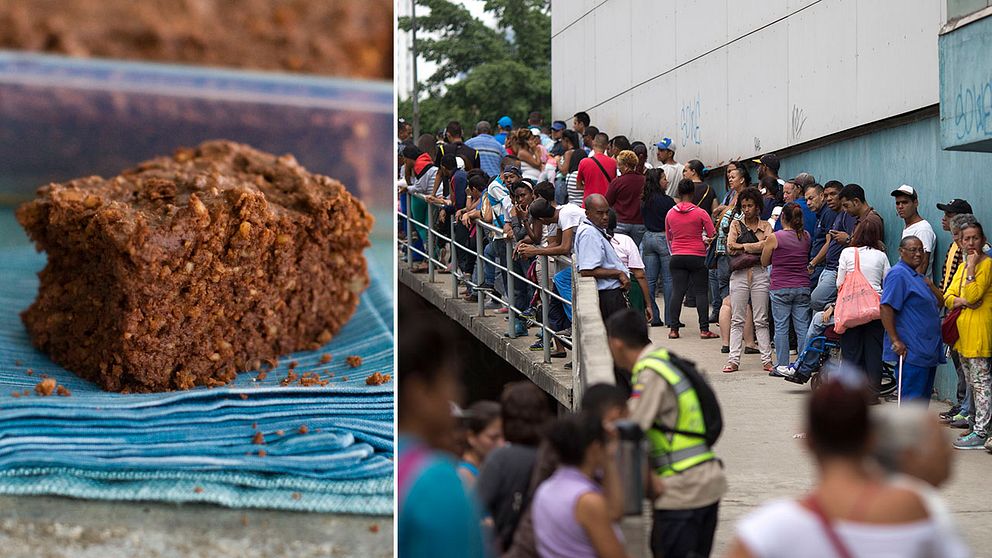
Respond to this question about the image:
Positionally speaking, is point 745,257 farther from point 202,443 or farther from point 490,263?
point 202,443

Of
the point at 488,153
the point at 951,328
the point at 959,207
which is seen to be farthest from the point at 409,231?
the point at 951,328

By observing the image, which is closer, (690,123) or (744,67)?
(744,67)

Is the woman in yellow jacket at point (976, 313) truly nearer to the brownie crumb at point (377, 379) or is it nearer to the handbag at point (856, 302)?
the handbag at point (856, 302)

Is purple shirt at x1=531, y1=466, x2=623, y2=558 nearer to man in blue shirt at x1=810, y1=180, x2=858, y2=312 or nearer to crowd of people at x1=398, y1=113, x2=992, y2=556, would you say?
crowd of people at x1=398, y1=113, x2=992, y2=556

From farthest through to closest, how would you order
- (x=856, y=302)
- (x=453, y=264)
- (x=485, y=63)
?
(x=485, y=63), (x=453, y=264), (x=856, y=302)

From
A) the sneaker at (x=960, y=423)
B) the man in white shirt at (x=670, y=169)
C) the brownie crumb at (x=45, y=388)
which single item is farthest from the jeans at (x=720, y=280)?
the brownie crumb at (x=45, y=388)

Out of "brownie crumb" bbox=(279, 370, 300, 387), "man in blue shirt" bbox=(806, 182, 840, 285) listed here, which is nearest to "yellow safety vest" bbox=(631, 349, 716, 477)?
"brownie crumb" bbox=(279, 370, 300, 387)
